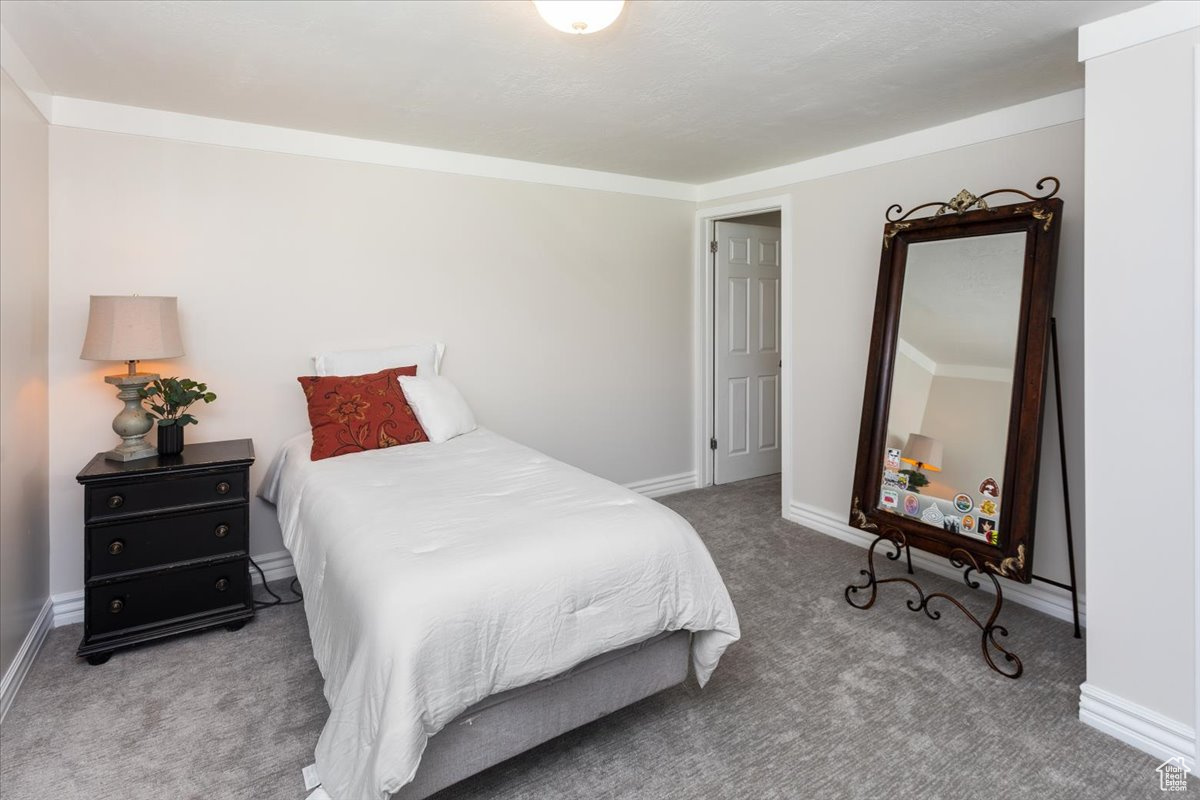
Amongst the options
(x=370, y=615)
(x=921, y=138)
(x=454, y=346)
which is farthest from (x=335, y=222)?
(x=921, y=138)

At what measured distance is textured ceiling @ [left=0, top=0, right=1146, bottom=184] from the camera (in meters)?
1.98

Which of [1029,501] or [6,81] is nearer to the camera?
[6,81]

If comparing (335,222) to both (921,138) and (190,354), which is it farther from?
(921,138)

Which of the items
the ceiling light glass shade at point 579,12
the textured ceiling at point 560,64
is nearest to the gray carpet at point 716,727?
the ceiling light glass shade at point 579,12

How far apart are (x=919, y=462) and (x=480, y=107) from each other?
8.56 ft

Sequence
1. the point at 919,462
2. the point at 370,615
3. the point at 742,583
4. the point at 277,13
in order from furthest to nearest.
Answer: the point at 742,583, the point at 919,462, the point at 277,13, the point at 370,615

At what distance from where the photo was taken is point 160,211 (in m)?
2.86

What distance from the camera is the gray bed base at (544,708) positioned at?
1.56m

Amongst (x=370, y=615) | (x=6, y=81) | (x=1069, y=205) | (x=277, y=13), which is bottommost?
(x=370, y=615)

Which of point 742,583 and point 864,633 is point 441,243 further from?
point 864,633

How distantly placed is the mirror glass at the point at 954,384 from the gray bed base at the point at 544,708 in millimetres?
1418

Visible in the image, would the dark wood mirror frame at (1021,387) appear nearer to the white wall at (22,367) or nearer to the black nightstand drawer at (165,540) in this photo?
the black nightstand drawer at (165,540)

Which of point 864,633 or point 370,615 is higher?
point 370,615

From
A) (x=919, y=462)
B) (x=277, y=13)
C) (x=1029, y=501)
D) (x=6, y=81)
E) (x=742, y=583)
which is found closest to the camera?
(x=277, y=13)
